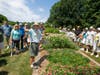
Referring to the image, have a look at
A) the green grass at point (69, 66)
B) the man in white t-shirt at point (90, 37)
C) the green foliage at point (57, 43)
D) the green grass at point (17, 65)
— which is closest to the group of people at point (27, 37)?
the green grass at point (17, 65)

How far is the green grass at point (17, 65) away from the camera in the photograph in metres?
11.8

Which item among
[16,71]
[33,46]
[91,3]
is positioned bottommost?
[16,71]

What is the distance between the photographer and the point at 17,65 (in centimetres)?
1336

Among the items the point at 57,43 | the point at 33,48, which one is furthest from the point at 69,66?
the point at 57,43

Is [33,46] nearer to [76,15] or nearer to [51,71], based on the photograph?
[51,71]

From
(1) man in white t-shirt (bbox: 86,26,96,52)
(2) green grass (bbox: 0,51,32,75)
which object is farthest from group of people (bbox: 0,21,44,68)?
(1) man in white t-shirt (bbox: 86,26,96,52)

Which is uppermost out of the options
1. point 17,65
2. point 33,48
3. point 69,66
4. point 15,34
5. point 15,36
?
point 15,34

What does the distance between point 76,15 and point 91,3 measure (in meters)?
25.1

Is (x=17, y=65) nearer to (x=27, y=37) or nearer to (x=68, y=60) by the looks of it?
(x=68, y=60)

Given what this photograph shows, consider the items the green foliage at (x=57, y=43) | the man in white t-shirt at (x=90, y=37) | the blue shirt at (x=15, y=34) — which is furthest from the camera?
the man in white t-shirt at (x=90, y=37)

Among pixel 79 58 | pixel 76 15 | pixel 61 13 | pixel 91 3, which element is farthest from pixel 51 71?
pixel 61 13

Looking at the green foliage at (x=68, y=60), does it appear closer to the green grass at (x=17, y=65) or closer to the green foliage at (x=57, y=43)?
the green grass at (x=17, y=65)

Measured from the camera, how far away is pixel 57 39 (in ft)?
60.7

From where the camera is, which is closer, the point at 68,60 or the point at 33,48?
the point at 33,48
